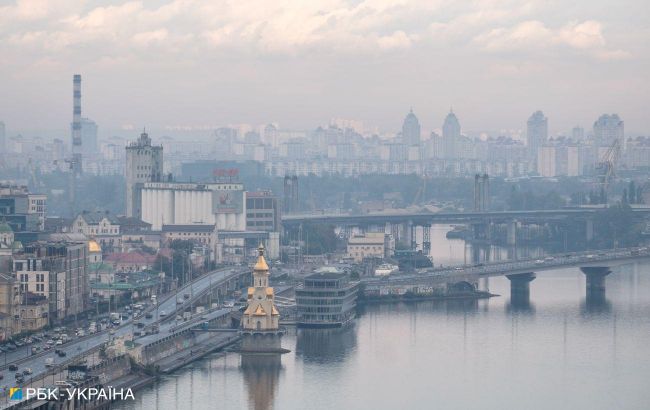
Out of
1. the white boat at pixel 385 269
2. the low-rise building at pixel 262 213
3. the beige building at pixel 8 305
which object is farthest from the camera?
the low-rise building at pixel 262 213

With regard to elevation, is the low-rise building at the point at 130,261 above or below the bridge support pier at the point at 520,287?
above

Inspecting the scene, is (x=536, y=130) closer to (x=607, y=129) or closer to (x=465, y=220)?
(x=607, y=129)

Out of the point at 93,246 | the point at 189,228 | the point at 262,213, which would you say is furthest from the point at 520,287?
the point at 262,213

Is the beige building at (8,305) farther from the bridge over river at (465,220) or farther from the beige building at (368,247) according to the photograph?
the bridge over river at (465,220)

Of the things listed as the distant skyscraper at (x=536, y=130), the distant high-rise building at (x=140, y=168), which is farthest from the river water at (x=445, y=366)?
the distant skyscraper at (x=536, y=130)

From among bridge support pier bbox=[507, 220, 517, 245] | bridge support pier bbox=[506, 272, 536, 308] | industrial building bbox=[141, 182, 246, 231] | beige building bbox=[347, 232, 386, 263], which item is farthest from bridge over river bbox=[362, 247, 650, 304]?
bridge support pier bbox=[507, 220, 517, 245]

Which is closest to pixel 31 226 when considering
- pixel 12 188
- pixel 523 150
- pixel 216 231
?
pixel 12 188
